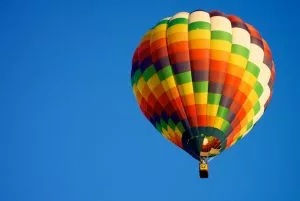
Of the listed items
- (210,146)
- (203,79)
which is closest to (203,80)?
(203,79)

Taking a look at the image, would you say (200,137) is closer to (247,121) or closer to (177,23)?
(247,121)

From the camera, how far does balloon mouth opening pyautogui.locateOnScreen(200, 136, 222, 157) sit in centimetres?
2345

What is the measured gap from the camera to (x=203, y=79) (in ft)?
79.5

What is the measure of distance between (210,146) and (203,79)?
2186mm

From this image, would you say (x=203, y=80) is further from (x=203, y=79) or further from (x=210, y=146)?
(x=210, y=146)

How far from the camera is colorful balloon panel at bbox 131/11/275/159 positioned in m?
Answer: 23.8

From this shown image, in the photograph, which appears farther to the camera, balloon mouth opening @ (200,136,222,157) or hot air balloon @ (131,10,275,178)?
hot air balloon @ (131,10,275,178)

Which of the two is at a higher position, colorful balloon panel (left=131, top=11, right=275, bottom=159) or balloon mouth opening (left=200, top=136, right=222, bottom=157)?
colorful balloon panel (left=131, top=11, right=275, bottom=159)

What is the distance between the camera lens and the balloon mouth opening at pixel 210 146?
23453 millimetres

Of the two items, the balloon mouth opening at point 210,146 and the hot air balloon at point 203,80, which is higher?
the hot air balloon at point 203,80

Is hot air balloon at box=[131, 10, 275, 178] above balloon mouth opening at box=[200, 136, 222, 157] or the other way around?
above

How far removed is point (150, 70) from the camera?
82.6 ft

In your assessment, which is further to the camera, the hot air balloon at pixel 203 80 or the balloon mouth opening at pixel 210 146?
the hot air balloon at pixel 203 80

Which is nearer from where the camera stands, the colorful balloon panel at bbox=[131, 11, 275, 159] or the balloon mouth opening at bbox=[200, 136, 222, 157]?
the balloon mouth opening at bbox=[200, 136, 222, 157]
